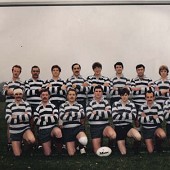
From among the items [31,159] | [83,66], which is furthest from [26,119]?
[83,66]

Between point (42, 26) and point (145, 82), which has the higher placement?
point (42, 26)

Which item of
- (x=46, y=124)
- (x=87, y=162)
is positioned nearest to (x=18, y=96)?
(x=46, y=124)

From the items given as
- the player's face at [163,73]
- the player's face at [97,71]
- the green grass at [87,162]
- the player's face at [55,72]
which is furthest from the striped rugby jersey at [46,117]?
the player's face at [163,73]

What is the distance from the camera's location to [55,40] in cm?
764

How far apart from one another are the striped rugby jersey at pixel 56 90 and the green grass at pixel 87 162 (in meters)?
1.28

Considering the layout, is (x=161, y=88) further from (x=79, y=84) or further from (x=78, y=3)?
(x=78, y=3)

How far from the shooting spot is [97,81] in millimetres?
7301

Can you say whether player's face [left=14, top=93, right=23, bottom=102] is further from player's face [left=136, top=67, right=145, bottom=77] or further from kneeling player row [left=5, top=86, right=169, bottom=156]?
player's face [left=136, top=67, right=145, bottom=77]

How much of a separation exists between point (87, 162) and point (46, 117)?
48.6 inches

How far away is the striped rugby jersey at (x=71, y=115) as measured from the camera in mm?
6320

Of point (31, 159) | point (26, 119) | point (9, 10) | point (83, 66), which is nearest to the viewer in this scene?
point (31, 159)

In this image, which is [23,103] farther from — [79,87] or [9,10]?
[9,10]

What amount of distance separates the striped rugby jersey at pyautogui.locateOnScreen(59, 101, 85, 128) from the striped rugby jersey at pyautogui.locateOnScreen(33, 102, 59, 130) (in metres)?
0.15

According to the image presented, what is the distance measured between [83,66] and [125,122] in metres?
1.74
